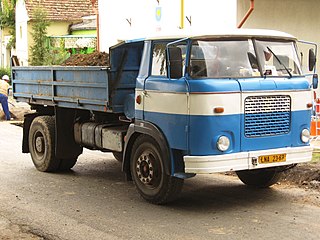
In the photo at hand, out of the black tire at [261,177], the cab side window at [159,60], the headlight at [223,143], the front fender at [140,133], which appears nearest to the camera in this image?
the headlight at [223,143]

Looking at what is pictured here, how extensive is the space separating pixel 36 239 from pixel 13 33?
41637 millimetres

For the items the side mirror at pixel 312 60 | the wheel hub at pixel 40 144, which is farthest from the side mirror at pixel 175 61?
the wheel hub at pixel 40 144

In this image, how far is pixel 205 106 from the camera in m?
7.82

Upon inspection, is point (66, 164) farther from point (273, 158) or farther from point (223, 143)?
point (273, 158)

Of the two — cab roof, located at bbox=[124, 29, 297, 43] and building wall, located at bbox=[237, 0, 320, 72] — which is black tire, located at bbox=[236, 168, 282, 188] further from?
building wall, located at bbox=[237, 0, 320, 72]

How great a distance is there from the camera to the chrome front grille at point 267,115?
811 centimetres

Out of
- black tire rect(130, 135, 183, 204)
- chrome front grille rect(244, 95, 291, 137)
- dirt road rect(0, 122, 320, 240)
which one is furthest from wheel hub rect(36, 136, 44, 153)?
chrome front grille rect(244, 95, 291, 137)

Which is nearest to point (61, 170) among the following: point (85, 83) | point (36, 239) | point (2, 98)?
point (85, 83)

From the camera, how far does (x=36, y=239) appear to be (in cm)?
727

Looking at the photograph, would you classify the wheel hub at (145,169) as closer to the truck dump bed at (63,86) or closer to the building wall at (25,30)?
the truck dump bed at (63,86)

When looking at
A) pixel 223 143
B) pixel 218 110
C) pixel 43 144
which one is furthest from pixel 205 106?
pixel 43 144

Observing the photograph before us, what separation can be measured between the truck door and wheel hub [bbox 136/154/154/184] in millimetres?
530

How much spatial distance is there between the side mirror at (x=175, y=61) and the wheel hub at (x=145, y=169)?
1.28 metres

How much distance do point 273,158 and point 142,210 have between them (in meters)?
1.84
